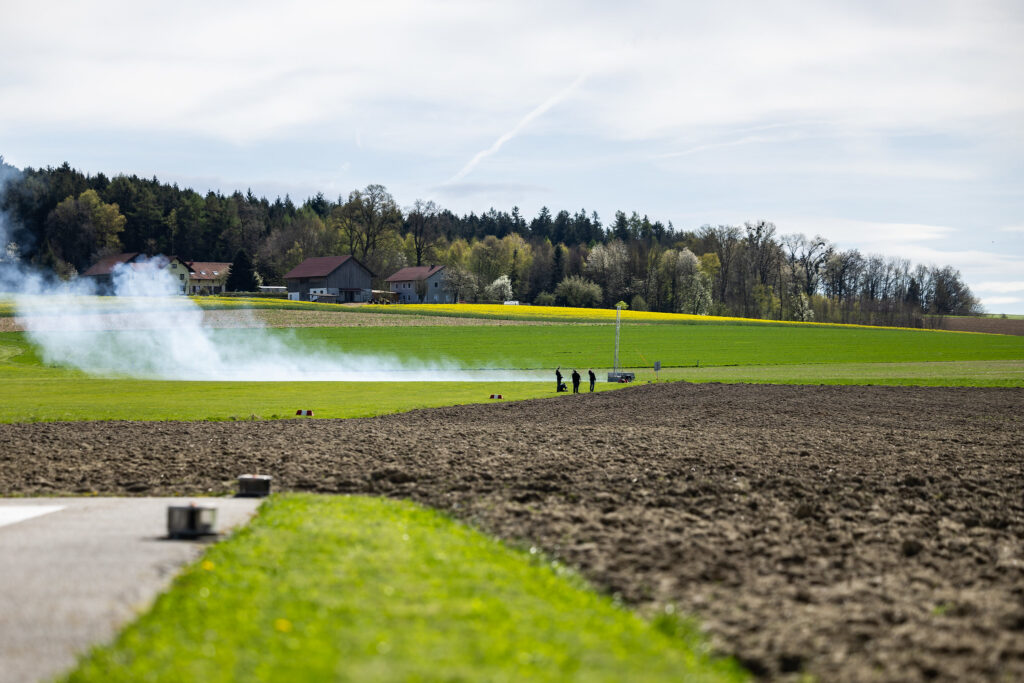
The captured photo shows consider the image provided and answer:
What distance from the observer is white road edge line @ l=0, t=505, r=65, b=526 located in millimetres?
12078

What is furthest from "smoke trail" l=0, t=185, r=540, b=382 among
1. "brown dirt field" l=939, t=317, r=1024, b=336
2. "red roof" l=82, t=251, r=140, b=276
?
"brown dirt field" l=939, t=317, r=1024, b=336

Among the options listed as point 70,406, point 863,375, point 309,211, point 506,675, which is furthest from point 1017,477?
point 309,211

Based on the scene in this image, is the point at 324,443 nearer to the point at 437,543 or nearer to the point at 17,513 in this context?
the point at 17,513

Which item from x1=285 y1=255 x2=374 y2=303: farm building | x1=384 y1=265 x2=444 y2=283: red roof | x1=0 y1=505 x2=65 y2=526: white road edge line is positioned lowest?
x1=0 y1=505 x2=65 y2=526: white road edge line

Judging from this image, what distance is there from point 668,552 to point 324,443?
12717 millimetres

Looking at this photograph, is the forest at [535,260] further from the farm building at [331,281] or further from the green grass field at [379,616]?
the green grass field at [379,616]

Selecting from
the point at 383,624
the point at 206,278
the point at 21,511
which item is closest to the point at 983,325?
the point at 206,278

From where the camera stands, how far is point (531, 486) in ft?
52.2

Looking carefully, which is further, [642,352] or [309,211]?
[309,211]

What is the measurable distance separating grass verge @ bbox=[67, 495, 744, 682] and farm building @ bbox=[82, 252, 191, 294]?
10148 centimetres

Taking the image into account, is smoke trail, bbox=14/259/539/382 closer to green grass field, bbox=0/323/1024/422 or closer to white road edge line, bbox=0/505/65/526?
green grass field, bbox=0/323/1024/422

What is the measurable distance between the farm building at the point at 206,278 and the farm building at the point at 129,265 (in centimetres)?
208

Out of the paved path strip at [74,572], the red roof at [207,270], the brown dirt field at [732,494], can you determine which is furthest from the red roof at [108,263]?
the paved path strip at [74,572]

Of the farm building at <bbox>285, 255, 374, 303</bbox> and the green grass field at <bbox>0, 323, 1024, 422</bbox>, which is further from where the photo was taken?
the farm building at <bbox>285, 255, 374, 303</bbox>
